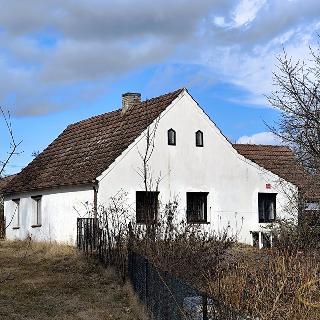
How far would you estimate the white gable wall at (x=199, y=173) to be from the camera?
23016mm

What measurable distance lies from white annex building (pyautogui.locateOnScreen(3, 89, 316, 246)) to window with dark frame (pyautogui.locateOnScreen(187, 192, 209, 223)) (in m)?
0.04

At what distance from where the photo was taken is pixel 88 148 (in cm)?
2578

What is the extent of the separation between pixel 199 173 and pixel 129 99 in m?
5.29

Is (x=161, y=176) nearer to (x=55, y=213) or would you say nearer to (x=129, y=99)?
(x=55, y=213)

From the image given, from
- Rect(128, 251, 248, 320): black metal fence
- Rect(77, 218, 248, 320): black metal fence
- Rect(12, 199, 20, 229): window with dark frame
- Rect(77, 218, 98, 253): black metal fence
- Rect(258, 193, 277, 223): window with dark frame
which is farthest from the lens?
Rect(12, 199, 20, 229): window with dark frame

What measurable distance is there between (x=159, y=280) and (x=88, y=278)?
25.5 feet

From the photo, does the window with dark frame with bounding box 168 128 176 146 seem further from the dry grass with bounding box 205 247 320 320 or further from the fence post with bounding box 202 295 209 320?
the fence post with bounding box 202 295 209 320

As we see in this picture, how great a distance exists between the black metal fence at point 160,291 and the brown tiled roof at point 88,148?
19.5 ft

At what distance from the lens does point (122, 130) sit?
24.9 metres

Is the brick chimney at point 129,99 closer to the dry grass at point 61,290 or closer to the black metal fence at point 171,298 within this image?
the dry grass at point 61,290

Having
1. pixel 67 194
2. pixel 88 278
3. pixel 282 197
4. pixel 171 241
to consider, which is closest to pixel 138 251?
pixel 171 241

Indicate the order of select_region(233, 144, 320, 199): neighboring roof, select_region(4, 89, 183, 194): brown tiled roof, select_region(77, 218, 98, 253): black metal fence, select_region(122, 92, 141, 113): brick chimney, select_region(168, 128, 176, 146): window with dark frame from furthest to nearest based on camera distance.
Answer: select_region(233, 144, 320, 199): neighboring roof, select_region(122, 92, 141, 113): brick chimney, select_region(168, 128, 176, 146): window with dark frame, select_region(4, 89, 183, 194): brown tiled roof, select_region(77, 218, 98, 253): black metal fence

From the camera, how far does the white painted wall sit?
23422 millimetres

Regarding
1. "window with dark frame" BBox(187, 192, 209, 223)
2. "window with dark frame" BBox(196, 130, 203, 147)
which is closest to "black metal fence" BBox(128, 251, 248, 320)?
"window with dark frame" BBox(187, 192, 209, 223)
